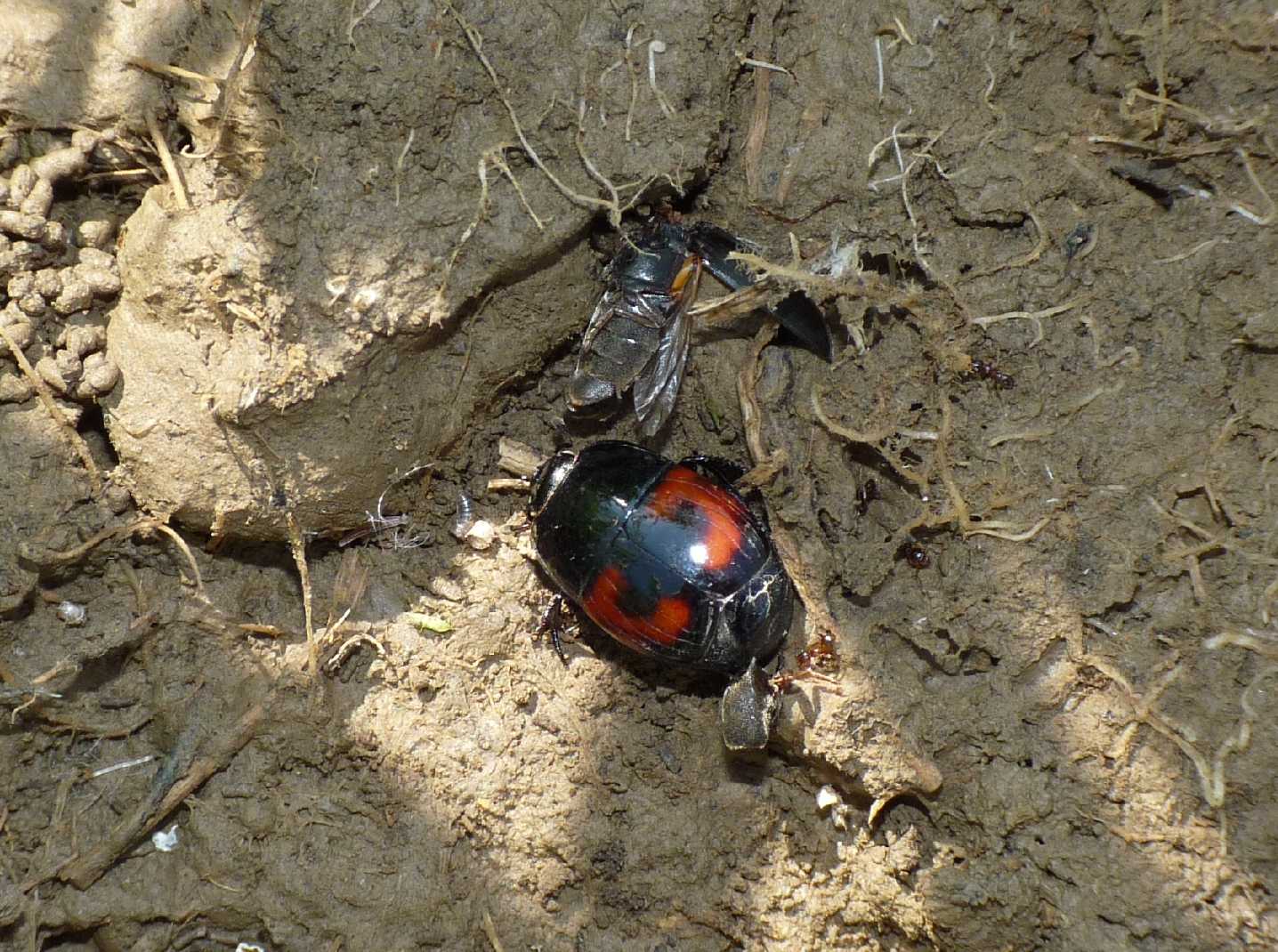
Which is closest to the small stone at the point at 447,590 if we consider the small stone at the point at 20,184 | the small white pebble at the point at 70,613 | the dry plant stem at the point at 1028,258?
the small white pebble at the point at 70,613

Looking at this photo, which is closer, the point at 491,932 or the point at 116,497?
the point at 116,497

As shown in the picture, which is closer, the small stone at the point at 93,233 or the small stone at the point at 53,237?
the small stone at the point at 53,237

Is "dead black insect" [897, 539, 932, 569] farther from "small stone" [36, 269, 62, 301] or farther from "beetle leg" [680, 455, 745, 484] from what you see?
"small stone" [36, 269, 62, 301]

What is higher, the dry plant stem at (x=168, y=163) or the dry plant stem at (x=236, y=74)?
the dry plant stem at (x=236, y=74)

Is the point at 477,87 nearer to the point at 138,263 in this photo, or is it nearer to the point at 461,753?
the point at 138,263

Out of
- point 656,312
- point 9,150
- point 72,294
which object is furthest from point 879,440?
point 9,150

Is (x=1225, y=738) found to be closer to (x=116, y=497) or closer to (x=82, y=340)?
(x=116, y=497)

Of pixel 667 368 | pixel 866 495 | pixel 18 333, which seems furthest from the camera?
pixel 667 368

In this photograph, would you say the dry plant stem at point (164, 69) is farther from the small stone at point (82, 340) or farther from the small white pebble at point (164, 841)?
the small white pebble at point (164, 841)
